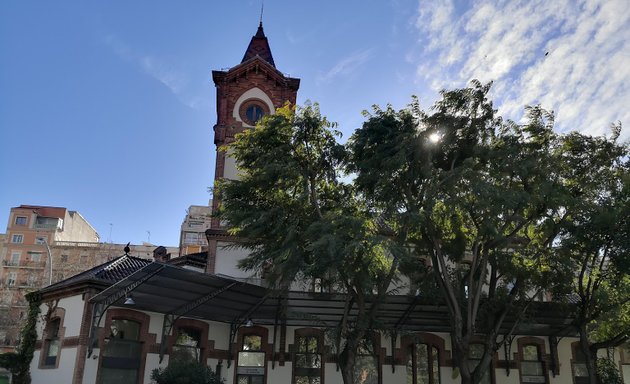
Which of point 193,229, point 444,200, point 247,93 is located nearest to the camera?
point 444,200

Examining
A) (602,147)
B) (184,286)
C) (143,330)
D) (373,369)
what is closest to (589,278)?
(602,147)

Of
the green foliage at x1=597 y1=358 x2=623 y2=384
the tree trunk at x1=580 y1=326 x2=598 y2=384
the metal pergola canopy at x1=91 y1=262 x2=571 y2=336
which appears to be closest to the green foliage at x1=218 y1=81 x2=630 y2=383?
the tree trunk at x1=580 y1=326 x2=598 y2=384

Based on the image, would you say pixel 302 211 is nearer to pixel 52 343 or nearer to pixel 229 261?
pixel 229 261

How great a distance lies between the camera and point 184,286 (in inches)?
797

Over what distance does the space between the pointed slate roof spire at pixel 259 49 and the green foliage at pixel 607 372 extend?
22615 millimetres

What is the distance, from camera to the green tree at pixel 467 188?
17703mm

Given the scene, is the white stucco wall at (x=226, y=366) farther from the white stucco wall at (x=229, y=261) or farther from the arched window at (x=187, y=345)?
the white stucco wall at (x=229, y=261)

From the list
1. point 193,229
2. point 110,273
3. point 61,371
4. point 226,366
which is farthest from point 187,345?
point 193,229

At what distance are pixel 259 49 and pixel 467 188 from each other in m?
19.3

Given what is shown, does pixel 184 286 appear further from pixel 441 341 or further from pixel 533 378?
pixel 533 378

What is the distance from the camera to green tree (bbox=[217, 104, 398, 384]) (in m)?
17.3

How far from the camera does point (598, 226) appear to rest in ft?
61.2

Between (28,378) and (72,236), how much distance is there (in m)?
60.1

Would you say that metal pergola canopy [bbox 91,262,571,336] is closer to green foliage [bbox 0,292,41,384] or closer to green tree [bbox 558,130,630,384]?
green tree [bbox 558,130,630,384]
